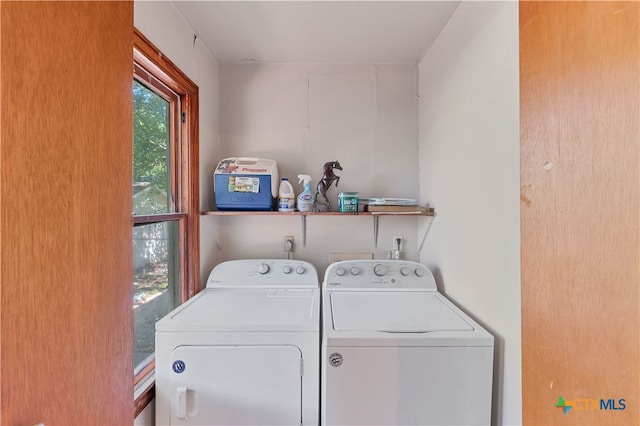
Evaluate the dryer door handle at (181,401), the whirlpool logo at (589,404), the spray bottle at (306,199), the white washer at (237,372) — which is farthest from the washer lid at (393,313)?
the dryer door handle at (181,401)

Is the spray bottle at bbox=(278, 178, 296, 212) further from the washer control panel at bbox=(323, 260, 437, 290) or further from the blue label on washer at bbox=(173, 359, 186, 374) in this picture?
the blue label on washer at bbox=(173, 359, 186, 374)

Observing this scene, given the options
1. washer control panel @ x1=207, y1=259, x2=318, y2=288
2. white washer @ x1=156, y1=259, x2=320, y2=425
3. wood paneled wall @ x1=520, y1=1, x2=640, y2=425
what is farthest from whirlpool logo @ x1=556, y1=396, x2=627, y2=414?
washer control panel @ x1=207, y1=259, x2=318, y2=288

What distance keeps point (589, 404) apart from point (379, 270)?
1193mm

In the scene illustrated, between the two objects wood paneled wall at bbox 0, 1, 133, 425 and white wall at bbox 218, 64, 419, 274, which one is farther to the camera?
white wall at bbox 218, 64, 419, 274

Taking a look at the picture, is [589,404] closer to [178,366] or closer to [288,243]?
[178,366]

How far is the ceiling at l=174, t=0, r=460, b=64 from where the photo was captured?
1489mm

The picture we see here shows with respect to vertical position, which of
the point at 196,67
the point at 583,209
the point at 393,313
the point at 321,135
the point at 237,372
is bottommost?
the point at 237,372

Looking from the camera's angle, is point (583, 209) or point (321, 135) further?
point (321, 135)

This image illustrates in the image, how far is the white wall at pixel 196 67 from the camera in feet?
4.16

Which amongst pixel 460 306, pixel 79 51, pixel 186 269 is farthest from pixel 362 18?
pixel 186 269

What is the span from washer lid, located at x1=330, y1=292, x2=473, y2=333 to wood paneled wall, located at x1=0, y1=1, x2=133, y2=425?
0.87m

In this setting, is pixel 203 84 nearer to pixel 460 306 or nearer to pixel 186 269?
pixel 186 269

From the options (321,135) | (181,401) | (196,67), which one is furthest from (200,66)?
(181,401)

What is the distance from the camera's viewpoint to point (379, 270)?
182cm
